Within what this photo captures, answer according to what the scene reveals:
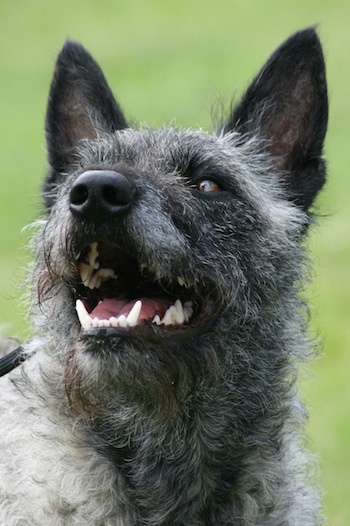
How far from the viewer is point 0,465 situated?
623 cm

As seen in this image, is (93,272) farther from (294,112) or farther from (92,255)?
(294,112)

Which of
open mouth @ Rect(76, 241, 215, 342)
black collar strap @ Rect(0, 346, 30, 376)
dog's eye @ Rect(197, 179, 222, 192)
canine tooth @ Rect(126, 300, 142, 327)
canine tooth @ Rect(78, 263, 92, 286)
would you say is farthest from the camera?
black collar strap @ Rect(0, 346, 30, 376)

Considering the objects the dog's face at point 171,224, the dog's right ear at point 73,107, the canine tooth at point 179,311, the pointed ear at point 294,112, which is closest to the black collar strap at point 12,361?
the dog's face at point 171,224

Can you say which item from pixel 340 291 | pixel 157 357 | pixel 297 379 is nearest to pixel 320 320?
pixel 340 291

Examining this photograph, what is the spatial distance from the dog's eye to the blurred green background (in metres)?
0.97

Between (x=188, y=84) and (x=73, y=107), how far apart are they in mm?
21157

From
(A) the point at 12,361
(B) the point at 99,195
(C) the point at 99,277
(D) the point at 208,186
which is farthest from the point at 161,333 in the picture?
(A) the point at 12,361

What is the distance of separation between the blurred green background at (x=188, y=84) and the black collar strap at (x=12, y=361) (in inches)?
17.3

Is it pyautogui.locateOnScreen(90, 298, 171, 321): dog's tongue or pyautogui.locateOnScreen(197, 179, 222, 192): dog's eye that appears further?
pyautogui.locateOnScreen(197, 179, 222, 192): dog's eye

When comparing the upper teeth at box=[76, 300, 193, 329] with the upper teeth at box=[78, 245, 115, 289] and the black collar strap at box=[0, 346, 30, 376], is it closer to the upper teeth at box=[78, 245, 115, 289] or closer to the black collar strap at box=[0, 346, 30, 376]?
the upper teeth at box=[78, 245, 115, 289]

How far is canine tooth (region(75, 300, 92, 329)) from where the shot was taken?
5512 millimetres

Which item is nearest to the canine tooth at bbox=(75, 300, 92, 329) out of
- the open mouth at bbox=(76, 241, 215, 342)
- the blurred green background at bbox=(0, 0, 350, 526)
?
the open mouth at bbox=(76, 241, 215, 342)

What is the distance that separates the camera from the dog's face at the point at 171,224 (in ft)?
17.9

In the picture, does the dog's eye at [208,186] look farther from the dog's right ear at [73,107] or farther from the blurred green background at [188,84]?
the blurred green background at [188,84]
